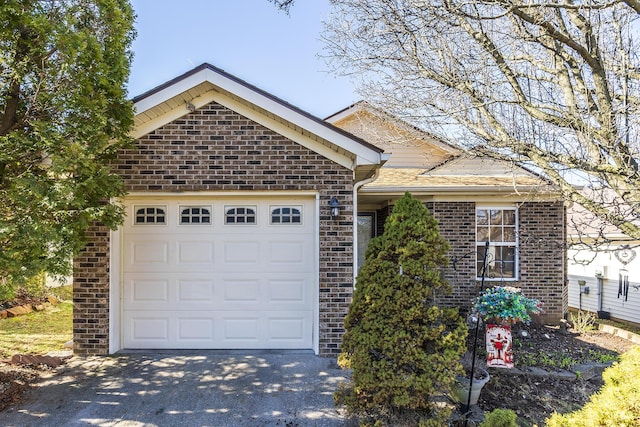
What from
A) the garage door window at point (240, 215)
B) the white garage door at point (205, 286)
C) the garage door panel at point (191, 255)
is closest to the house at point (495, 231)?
the garage door window at point (240, 215)

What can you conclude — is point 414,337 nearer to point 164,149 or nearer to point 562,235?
point 164,149

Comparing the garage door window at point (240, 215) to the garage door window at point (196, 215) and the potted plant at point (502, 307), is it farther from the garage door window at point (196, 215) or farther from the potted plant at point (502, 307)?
the potted plant at point (502, 307)

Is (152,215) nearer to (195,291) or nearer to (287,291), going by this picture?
(195,291)

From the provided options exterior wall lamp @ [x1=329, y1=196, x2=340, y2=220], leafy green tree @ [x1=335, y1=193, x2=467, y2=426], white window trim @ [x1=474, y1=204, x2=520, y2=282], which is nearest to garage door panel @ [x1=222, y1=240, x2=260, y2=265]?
exterior wall lamp @ [x1=329, y1=196, x2=340, y2=220]

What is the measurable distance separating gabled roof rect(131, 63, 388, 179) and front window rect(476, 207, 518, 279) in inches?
175

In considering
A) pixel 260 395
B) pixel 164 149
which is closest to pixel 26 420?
pixel 260 395

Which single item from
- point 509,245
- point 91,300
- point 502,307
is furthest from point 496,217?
point 91,300

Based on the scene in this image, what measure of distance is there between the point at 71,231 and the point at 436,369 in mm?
4673

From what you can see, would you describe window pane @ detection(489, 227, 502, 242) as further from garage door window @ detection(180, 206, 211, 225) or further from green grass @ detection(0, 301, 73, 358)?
green grass @ detection(0, 301, 73, 358)

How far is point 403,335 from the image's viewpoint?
375 centimetres

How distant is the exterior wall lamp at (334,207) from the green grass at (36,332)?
5242 mm

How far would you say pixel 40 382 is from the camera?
4887mm

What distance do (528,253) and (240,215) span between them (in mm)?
7087

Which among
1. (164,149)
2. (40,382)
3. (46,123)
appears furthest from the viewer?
(164,149)
